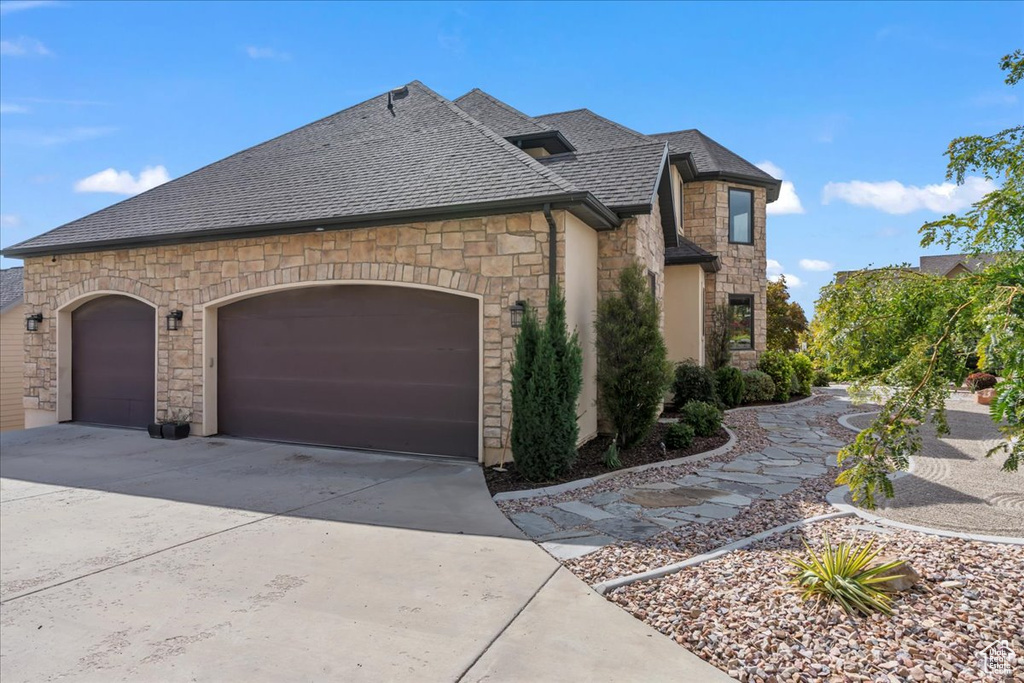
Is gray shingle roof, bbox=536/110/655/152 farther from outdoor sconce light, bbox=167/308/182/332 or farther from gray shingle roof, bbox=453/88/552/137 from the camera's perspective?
outdoor sconce light, bbox=167/308/182/332

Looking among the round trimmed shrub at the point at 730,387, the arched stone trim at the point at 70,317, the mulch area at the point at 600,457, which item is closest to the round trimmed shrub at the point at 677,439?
the mulch area at the point at 600,457

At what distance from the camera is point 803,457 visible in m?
8.40

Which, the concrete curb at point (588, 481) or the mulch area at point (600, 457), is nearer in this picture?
the concrete curb at point (588, 481)

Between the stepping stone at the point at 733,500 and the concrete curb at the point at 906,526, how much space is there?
2.69 feet

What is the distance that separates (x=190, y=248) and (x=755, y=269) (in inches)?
562

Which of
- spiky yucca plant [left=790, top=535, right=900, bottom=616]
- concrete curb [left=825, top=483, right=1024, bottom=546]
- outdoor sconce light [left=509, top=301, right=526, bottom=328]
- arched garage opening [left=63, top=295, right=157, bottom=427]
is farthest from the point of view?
arched garage opening [left=63, top=295, right=157, bottom=427]

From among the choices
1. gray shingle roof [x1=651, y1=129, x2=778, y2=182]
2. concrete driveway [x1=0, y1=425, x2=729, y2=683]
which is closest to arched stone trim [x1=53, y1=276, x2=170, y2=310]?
concrete driveway [x1=0, y1=425, x2=729, y2=683]

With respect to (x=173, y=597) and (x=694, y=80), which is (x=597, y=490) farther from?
(x=694, y=80)

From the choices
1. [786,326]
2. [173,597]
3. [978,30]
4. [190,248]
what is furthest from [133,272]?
[786,326]

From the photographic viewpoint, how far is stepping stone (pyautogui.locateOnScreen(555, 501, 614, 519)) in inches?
223

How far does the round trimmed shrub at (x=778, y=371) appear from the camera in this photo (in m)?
15.1

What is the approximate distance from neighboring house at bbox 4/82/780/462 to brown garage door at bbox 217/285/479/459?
30 millimetres

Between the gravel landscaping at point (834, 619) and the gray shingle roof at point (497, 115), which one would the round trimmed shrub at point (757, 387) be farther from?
the gravel landscaping at point (834, 619)

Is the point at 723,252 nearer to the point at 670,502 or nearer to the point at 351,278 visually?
the point at 351,278
